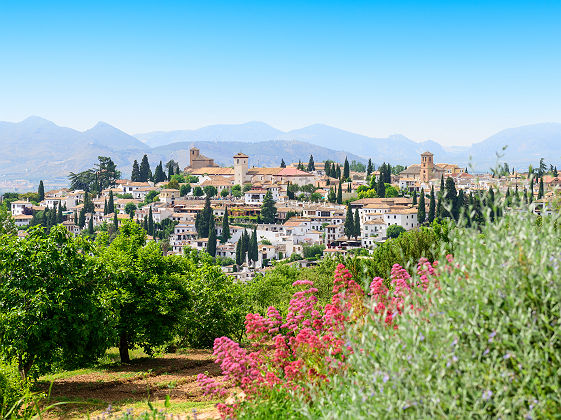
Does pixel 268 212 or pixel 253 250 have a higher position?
pixel 268 212

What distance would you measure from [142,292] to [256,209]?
8709 cm

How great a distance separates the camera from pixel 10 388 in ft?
26.4

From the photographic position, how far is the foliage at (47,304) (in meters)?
11.1

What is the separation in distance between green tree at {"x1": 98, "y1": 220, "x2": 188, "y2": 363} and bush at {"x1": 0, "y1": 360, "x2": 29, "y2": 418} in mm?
5476

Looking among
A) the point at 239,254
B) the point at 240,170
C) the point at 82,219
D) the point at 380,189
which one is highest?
the point at 240,170

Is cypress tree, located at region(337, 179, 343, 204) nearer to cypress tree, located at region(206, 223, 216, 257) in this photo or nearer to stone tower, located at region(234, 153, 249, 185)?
stone tower, located at region(234, 153, 249, 185)

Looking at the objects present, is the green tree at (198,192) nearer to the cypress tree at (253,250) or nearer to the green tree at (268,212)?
the green tree at (268,212)

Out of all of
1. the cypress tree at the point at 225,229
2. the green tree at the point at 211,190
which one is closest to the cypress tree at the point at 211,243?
the cypress tree at the point at 225,229

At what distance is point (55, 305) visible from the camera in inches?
450

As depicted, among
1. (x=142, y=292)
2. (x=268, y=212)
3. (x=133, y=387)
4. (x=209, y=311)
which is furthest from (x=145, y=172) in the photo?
(x=133, y=387)

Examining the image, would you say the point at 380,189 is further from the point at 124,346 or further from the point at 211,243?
the point at 124,346

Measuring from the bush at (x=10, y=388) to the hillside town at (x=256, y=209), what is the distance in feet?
204

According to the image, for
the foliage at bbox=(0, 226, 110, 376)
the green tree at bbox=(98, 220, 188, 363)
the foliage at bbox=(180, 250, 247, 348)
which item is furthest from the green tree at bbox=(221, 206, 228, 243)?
the foliage at bbox=(0, 226, 110, 376)

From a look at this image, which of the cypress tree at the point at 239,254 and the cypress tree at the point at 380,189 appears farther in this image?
the cypress tree at the point at 380,189
